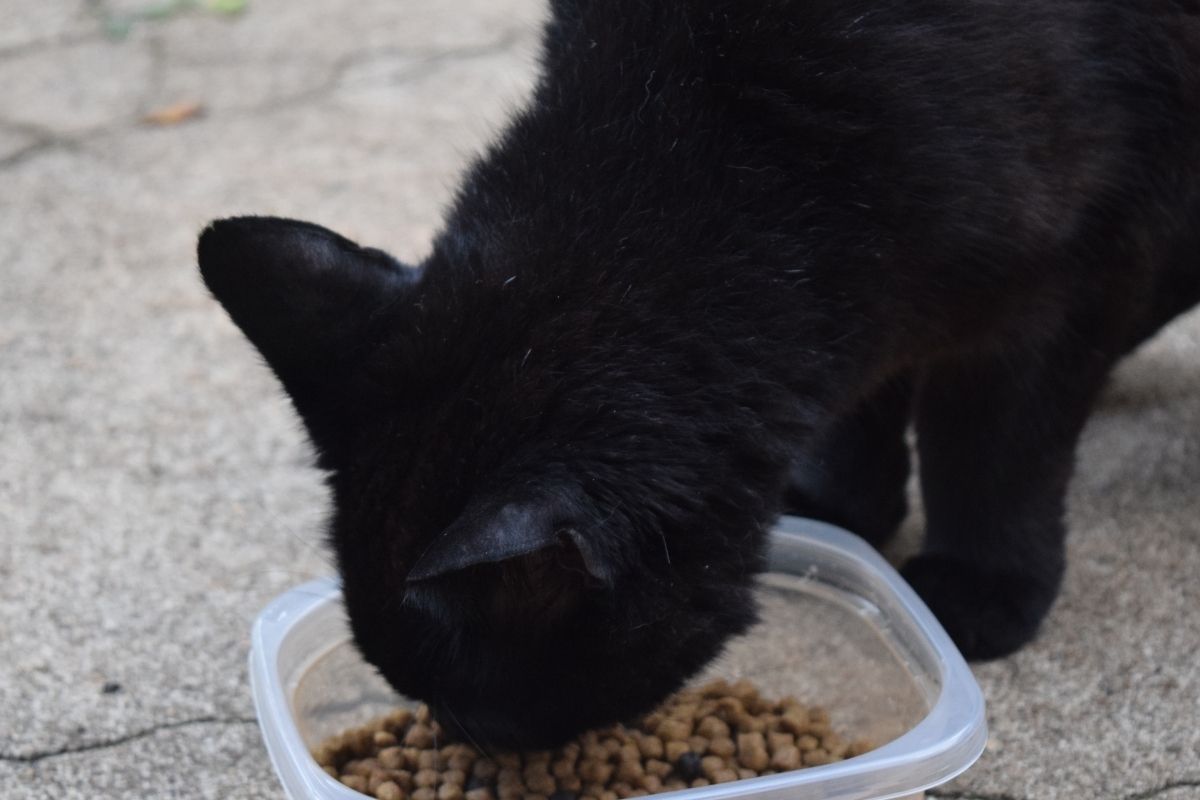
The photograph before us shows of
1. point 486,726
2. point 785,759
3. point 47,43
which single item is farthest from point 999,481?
point 47,43

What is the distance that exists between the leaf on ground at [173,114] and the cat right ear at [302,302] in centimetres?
→ 203

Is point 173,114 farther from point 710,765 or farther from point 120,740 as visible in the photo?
point 710,765

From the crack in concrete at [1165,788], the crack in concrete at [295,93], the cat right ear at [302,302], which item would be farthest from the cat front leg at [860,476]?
→ the crack in concrete at [295,93]

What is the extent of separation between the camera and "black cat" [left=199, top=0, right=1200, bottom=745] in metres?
0.96

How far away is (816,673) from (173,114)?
2107mm

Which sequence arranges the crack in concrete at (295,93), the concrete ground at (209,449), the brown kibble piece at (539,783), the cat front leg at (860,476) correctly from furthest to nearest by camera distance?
1. the crack in concrete at (295,93)
2. the cat front leg at (860,476)
3. the concrete ground at (209,449)
4. the brown kibble piece at (539,783)

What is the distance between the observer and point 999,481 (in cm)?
142

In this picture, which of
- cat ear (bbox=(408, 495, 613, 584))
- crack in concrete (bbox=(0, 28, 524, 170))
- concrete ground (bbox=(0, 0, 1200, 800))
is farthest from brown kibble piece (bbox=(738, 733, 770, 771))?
crack in concrete (bbox=(0, 28, 524, 170))

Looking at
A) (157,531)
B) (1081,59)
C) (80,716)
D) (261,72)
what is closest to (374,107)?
(261,72)

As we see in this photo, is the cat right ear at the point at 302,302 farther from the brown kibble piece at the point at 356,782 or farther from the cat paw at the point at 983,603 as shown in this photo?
the cat paw at the point at 983,603

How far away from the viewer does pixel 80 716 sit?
1345 millimetres

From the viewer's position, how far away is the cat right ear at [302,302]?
102 cm

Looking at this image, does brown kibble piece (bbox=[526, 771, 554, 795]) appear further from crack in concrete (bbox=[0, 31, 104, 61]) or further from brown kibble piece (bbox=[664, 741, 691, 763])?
crack in concrete (bbox=[0, 31, 104, 61])

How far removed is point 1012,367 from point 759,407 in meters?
0.44
